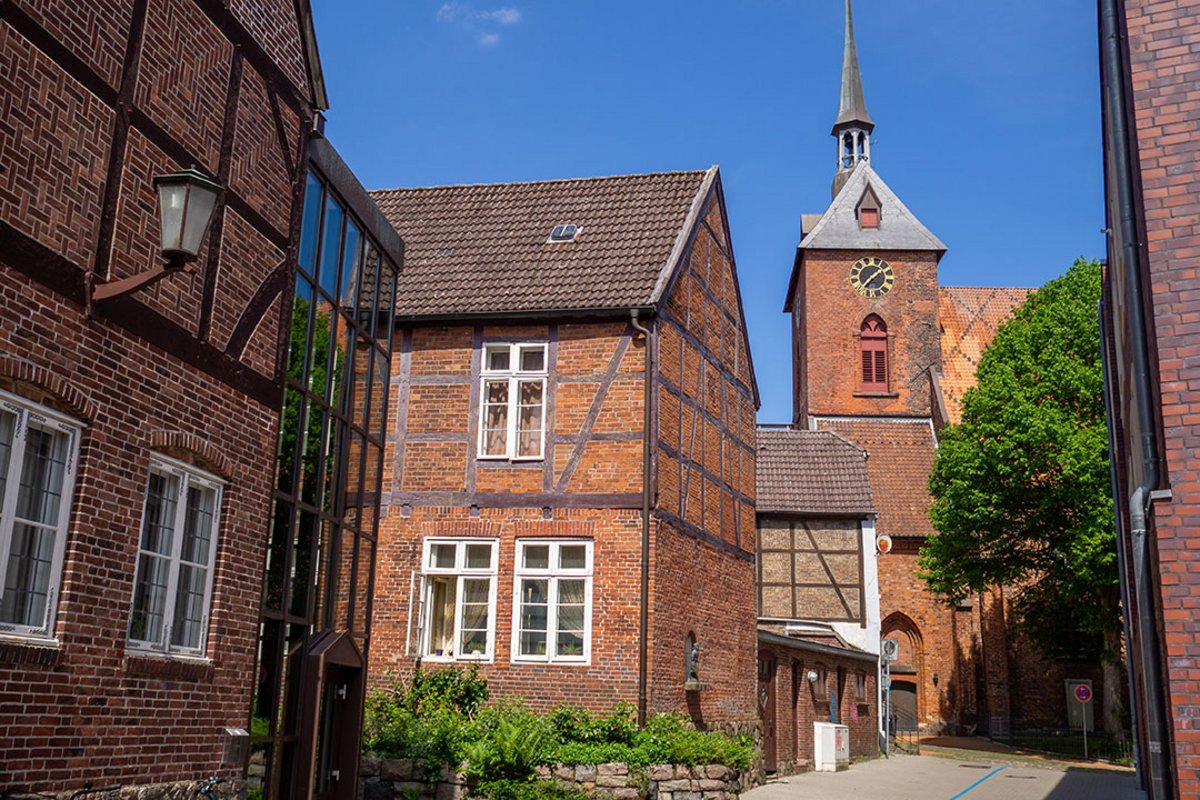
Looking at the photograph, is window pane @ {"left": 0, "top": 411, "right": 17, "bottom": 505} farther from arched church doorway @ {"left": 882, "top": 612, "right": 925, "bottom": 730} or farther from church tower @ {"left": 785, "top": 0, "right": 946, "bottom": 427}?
church tower @ {"left": 785, "top": 0, "right": 946, "bottom": 427}

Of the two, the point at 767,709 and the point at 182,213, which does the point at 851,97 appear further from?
the point at 182,213

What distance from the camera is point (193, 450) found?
9.22m

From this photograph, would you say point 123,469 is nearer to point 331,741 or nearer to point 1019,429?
point 331,741

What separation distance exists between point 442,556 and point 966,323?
3958 centimetres

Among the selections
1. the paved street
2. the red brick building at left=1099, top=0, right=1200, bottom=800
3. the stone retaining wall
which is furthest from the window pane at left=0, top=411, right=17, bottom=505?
the paved street

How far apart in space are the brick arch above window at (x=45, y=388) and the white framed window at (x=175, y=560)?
97cm

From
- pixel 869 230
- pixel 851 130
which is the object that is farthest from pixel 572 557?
pixel 851 130

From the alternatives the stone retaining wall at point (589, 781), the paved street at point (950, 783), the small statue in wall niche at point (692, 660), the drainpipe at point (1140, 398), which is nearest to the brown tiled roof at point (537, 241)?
the small statue in wall niche at point (692, 660)

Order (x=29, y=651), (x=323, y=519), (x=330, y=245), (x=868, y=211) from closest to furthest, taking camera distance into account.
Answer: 1. (x=29, y=651)
2. (x=323, y=519)
3. (x=330, y=245)
4. (x=868, y=211)

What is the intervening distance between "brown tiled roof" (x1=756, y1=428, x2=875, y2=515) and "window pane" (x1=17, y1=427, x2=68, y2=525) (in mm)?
27882

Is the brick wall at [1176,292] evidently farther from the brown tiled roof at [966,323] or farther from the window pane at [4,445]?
the brown tiled roof at [966,323]

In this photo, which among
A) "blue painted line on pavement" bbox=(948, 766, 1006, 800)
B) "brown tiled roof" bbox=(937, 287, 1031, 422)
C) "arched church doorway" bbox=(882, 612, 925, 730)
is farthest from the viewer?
"brown tiled roof" bbox=(937, 287, 1031, 422)

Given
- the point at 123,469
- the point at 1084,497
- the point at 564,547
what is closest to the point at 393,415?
the point at 564,547

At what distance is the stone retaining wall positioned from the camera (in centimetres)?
1509
